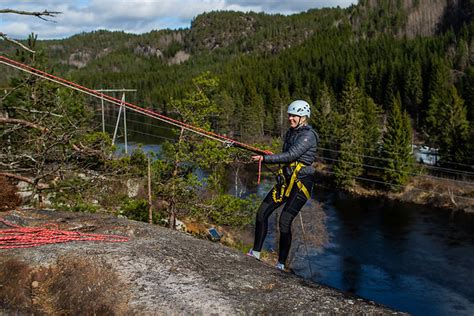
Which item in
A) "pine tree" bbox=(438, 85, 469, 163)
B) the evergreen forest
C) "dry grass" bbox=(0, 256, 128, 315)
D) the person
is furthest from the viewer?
the evergreen forest

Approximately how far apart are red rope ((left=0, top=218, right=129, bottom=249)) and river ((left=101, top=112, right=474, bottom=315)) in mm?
21554

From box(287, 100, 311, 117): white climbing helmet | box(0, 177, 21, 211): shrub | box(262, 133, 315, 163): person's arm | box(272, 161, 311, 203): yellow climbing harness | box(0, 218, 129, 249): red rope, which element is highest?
box(287, 100, 311, 117): white climbing helmet

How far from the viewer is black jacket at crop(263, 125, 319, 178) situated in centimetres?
780

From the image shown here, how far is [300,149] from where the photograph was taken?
785cm

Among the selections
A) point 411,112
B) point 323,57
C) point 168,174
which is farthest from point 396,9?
point 168,174

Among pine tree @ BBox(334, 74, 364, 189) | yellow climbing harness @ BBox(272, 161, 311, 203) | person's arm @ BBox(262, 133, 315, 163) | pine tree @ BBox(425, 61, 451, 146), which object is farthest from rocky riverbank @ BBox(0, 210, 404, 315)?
pine tree @ BBox(425, 61, 451, 146)

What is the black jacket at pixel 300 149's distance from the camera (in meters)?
7.80

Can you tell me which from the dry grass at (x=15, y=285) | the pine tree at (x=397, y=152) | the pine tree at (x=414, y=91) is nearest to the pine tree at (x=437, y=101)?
the pine tree at (x=414, y=91)

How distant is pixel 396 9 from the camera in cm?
16650

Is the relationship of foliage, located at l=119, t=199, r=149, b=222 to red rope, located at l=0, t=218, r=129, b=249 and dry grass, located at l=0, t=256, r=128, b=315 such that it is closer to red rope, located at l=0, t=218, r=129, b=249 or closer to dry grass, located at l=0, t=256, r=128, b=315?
red rope, located at l=0, t=218, r=129, b=249

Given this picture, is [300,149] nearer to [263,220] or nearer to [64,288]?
[263,220]

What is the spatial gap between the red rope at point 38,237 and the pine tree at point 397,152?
51.4m

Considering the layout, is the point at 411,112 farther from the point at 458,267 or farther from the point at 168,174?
the point at 168,174

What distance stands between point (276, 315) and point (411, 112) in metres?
99.9
